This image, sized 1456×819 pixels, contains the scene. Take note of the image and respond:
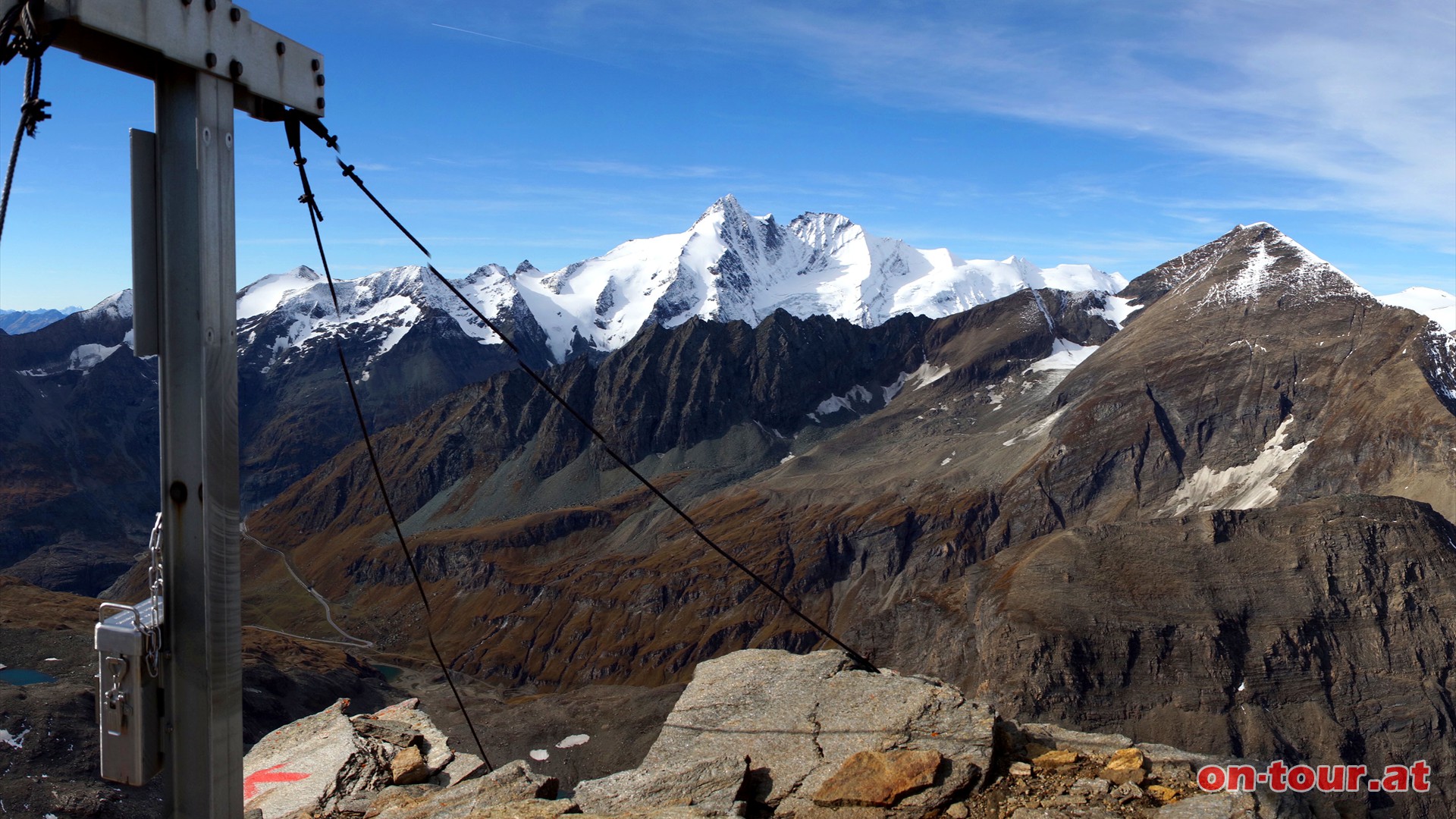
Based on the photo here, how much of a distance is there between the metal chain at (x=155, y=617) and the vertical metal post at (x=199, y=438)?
0.06 m

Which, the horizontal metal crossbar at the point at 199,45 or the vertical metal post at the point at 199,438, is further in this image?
the vertical metal post at the point at 199,438

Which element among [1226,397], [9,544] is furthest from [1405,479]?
[9,544]

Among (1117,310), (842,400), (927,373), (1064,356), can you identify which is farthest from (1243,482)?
(1117,310)

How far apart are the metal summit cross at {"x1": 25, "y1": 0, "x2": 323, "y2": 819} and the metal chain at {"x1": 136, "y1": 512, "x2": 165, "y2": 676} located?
6 centimetres

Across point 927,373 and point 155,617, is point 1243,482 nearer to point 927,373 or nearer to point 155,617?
point 927,373

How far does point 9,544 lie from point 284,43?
19212 centimetres

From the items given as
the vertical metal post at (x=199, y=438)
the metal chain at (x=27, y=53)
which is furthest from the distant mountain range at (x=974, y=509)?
the metal chain at (x=27, y=53)

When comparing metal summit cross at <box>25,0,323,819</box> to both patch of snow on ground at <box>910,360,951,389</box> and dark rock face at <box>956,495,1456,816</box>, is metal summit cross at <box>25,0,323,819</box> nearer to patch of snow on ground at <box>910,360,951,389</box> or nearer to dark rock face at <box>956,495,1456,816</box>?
dark rock face at <box>956,495,1456,816</box>

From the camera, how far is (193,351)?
17.0ft

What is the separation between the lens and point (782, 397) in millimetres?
163625

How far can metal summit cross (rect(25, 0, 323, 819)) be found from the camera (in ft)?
16.9

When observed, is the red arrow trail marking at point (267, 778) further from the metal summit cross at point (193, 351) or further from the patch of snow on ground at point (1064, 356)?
the patch of snow on ground at point (1064, 356)

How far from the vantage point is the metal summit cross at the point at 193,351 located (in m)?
5.15

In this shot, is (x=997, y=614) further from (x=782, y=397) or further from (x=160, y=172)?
(x=782, y=397)
